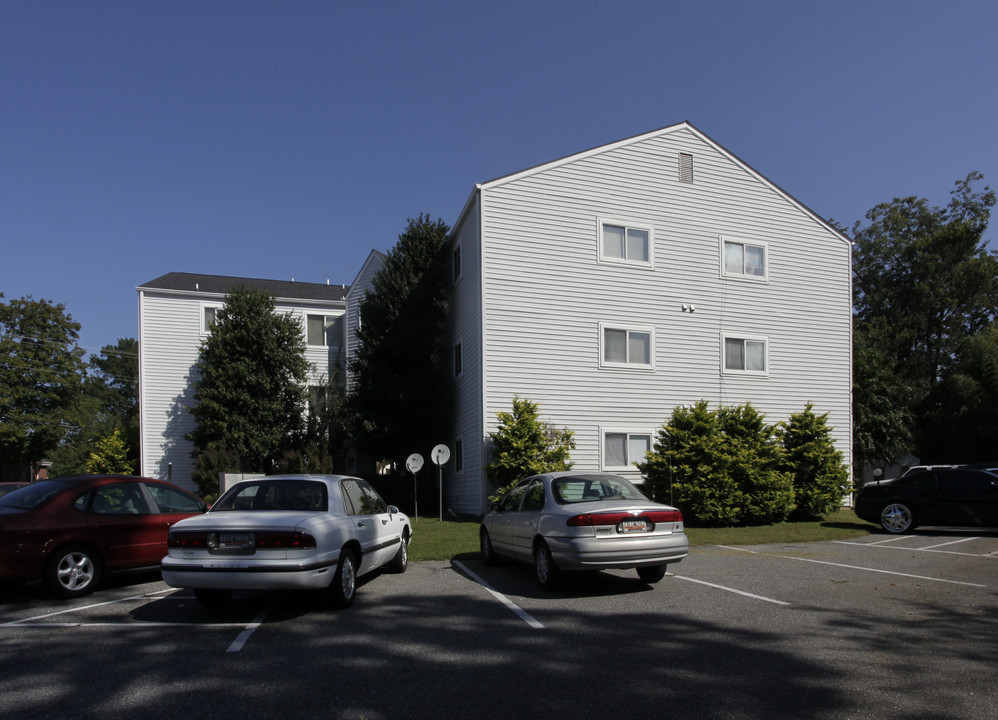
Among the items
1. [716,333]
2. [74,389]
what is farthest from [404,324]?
[74,389]

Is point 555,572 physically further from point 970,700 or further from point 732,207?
point 732,207

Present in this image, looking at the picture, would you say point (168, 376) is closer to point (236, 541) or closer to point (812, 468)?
point (812, 468)

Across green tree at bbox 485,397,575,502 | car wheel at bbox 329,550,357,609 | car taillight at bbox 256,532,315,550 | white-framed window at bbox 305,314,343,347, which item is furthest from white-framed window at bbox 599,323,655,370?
car taillight at bbox 256,532,315,550

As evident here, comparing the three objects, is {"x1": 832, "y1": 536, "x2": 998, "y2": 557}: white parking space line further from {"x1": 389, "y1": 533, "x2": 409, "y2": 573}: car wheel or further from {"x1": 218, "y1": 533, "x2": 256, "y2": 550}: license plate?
{"x1": 218, "y1": 533, "x2": 256, "y2": 550}: license plate

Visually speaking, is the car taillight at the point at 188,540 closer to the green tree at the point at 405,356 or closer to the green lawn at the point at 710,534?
the green lawn at the point at 710,534

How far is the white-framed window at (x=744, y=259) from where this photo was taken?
23.5 m

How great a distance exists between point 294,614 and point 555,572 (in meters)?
3.03

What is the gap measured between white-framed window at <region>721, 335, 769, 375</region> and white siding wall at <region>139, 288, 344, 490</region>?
15.7 meters

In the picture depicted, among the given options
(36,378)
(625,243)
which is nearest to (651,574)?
(625,243)

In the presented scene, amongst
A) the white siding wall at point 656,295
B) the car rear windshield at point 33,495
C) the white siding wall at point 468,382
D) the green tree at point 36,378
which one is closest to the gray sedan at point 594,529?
the car rear windshield at point 33,495

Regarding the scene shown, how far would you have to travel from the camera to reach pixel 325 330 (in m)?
32.7

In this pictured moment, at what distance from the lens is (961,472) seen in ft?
53.5

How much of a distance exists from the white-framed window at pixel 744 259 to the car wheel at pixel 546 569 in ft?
53.0

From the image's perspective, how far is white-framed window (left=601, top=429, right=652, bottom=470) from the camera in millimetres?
21453
